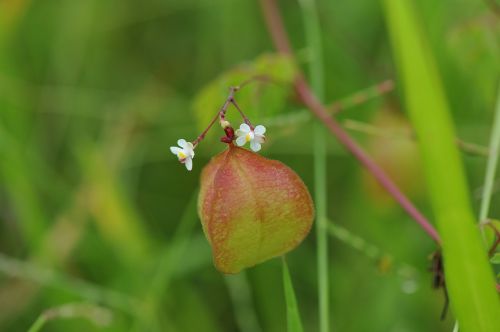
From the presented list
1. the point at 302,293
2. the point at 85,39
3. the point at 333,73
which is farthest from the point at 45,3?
the point at 302,293

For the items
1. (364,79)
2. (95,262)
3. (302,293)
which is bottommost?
(302,293)

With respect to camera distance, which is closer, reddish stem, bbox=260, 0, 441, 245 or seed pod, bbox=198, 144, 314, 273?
seed pod, bbox=198, 144, 314, 273

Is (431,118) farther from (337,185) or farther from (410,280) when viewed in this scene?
(337,185)

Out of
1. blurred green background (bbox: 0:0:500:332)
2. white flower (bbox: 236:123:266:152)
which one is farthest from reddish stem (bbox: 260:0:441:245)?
white flower (bbox: 236:123:266:152)

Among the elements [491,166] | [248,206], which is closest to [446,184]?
[248,206]

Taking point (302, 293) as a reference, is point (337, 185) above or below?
above

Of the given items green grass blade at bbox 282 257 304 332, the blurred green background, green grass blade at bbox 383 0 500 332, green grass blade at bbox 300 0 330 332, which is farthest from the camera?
the blurred green background

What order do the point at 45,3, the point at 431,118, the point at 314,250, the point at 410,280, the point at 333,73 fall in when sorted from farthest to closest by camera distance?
the point at 45,3
the point at 333,73
the point at 314,250
the point at 410,280
the point at 431,118

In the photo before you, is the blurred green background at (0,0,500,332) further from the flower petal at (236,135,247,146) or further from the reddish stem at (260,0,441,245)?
the flower petal at (236,135,247,146)
